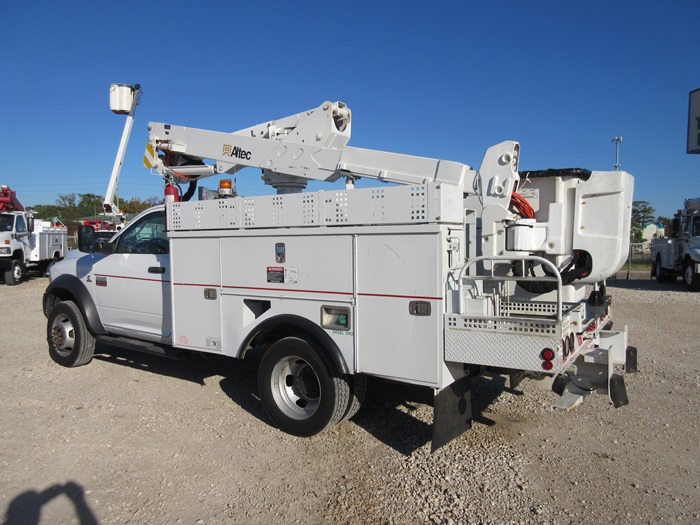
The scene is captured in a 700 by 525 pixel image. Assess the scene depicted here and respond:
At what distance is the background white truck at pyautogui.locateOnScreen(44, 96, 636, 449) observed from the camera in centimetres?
385

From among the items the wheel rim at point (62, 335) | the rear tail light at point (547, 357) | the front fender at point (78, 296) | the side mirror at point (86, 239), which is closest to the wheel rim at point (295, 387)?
the rear tail light at point (547, 357)

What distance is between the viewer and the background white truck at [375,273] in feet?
12.6

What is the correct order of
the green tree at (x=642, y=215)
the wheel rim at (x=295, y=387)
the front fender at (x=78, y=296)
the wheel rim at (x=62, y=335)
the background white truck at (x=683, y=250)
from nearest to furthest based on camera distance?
the wheel rim at (x=295, y=387) < the front fender at (x=78, y=296) < the wheel rim at (x=62, y=335) < the background white truck at (x=683, y=250) < the green tree at (x=642, y=215)

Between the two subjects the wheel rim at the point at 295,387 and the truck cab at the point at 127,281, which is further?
the truck cab at the point at 127,281

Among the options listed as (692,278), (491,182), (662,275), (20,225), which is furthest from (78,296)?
(662,275)

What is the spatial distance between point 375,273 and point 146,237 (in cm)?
354

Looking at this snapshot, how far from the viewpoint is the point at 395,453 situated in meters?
4.36

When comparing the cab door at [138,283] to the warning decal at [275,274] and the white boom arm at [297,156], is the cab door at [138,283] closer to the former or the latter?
the white boom arm at [297,156]

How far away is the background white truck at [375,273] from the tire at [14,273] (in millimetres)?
14111

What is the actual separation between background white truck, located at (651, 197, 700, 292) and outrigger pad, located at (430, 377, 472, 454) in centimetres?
1501

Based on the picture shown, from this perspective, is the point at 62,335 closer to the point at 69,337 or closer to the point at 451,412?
the point at 69,337

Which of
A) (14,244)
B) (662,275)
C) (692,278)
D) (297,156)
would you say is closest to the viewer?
(297,156)

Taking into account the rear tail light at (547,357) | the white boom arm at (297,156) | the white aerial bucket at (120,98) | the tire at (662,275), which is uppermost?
the white aerial bucket at (120,98)

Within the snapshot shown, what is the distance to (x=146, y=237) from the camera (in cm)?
637
